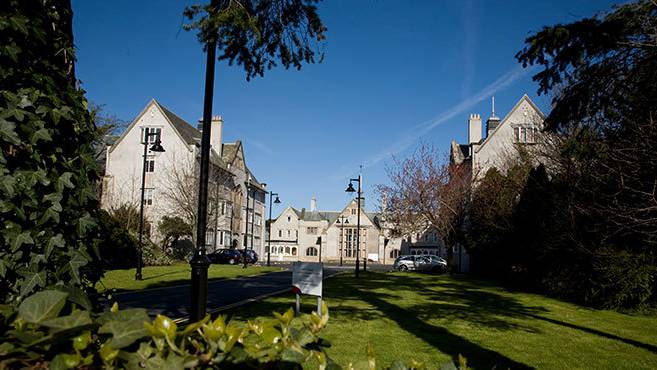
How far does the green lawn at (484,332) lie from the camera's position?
787cm

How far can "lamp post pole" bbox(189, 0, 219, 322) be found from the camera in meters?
5.79

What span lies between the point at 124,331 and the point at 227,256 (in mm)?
44193

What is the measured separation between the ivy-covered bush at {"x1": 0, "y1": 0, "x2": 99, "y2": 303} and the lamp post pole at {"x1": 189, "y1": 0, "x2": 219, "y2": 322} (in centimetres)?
264

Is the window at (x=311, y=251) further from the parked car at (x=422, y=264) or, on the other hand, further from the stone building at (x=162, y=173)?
the parked car at (x=422, y=264)

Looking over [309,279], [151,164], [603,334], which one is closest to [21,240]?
[309,279]

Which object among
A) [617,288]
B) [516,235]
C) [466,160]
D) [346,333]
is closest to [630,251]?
[617,288]

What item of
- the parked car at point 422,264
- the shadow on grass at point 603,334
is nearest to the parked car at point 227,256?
the parked car at point 422,264

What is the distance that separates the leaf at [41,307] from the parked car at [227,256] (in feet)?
144

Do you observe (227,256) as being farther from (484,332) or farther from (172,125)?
(484,332)

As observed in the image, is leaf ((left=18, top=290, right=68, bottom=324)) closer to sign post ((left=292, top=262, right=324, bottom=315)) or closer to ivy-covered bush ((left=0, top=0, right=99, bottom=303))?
ivy-covered bush ((left=0, top=0, right=99, bottom=303))

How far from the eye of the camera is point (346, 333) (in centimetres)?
940

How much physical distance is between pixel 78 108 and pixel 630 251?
697 inches

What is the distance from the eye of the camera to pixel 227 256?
44.1 m

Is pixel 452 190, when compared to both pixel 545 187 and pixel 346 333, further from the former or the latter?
pixel 346 333
